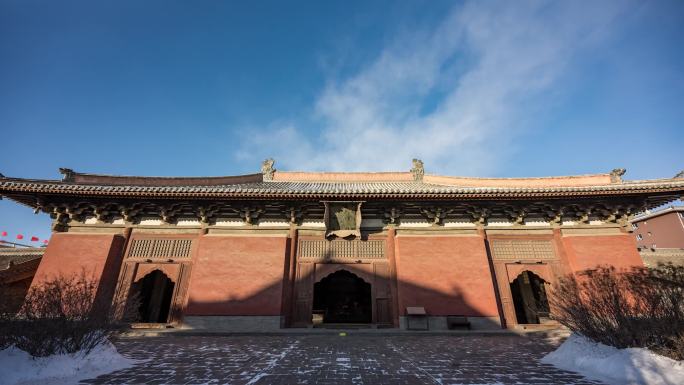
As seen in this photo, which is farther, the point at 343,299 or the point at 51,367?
the point at 343,299

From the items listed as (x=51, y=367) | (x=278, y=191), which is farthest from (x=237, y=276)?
(x=51, y=367)

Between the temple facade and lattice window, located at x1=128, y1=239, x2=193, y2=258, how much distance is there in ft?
0.11

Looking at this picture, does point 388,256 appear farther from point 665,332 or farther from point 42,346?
point 42,346

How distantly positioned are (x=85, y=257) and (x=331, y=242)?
8.04m

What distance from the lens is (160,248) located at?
33.3 ft

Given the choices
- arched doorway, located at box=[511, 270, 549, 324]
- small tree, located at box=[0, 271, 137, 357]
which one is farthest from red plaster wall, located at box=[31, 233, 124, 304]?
arched doorway, located at box=[511, 270, 549, 324]

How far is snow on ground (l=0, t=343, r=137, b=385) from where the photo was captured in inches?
158

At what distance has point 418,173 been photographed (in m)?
14.9

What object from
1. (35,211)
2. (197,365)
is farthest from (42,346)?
(35,211)

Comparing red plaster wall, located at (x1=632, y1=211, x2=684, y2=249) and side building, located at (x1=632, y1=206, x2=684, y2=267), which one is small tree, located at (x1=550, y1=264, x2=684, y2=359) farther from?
red plaster wall, located at (x1=632, y1=211, x2=684, y2=249)

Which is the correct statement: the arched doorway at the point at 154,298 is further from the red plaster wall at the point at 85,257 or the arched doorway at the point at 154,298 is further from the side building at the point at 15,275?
the side building at the point at 15,275

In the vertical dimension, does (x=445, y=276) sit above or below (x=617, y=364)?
above

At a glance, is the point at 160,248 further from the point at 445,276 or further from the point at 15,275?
the point at 445,276

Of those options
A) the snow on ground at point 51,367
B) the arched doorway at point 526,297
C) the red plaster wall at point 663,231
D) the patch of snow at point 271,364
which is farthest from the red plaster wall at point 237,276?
the red plaster wall at point 663,231
